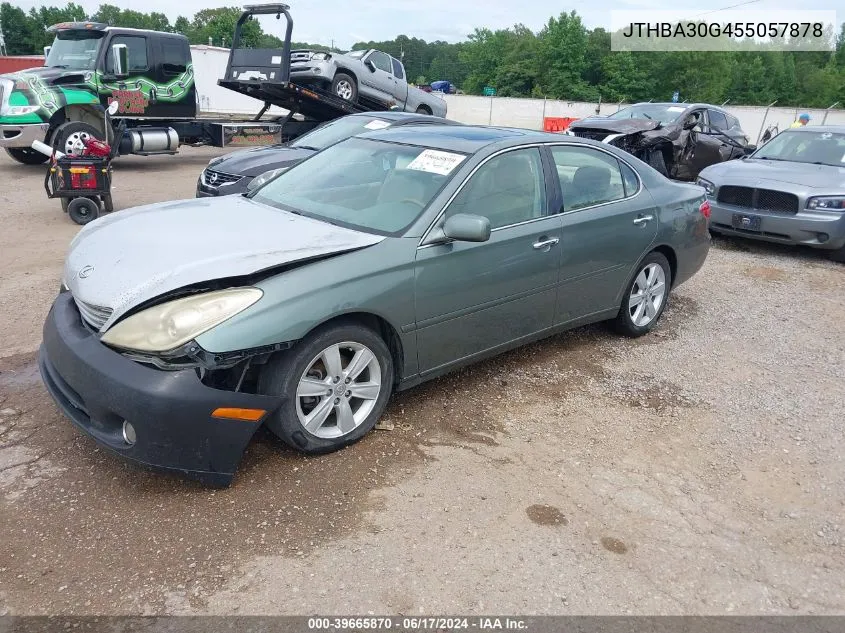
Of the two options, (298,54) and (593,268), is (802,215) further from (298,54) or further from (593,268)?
(298,54)

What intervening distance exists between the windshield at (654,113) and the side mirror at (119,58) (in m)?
9.28

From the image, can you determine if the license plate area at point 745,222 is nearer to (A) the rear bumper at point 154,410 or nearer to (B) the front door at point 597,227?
(B) the front door at point 597,227

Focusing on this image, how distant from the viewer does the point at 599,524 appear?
313 cm

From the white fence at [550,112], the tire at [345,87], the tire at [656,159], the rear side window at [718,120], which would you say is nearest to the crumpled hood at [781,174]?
the tire at [656,159]

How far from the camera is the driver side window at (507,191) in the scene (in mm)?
3984

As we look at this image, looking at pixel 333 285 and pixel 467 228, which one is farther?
pixel 467 228

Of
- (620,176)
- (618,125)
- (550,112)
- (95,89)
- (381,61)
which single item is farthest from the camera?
(550,112)

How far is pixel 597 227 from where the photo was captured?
4.66 meters

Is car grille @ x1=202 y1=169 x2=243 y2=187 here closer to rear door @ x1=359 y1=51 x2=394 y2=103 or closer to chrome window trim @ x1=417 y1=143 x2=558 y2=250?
chrome window trim @ x1=417 y1=143 x2=558 y2=250

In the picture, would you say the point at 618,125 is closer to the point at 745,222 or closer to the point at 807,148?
the point at 807,148

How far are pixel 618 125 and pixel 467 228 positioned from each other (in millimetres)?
9339

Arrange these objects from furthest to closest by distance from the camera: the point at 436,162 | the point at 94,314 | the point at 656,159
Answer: the point at 656,159
the point at 436,162
the point at 94,314

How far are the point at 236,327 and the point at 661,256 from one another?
3677 millimetres

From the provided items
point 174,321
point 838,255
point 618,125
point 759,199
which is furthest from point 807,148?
point 174,321
